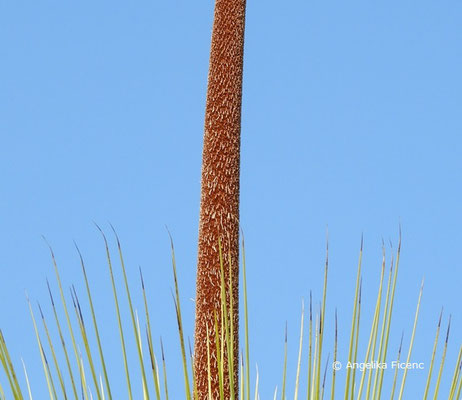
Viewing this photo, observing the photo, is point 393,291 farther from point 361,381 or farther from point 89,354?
point 89,354

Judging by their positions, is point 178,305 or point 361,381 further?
point 361,381

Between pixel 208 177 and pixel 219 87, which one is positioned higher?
pixel 219 87

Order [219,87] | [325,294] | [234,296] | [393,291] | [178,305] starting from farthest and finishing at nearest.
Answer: [219,87]
[234,296]
[393,291]
[325,294]
[178,305]

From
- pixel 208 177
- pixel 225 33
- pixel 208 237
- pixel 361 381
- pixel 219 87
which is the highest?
pixel 225 33

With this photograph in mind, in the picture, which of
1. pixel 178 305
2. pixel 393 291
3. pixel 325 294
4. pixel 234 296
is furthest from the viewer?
pixel 234 296

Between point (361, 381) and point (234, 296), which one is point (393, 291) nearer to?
→ point (361, 381)

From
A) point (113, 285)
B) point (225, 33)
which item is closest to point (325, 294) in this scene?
point (113, 285)
